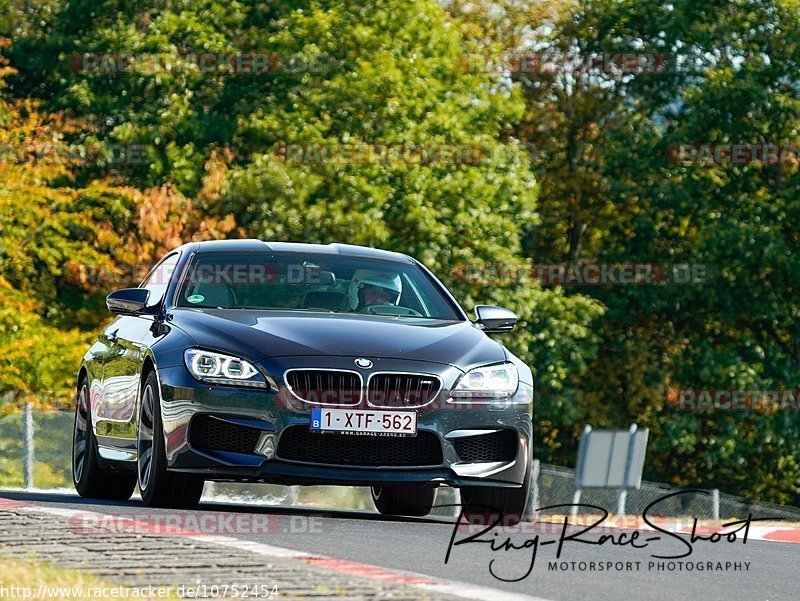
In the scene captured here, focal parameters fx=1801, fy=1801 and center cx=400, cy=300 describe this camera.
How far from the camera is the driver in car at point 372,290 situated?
37.6 ft

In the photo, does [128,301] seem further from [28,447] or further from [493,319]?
[28,447]

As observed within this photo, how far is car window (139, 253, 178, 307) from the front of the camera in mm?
11562

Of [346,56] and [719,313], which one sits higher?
[346,56]

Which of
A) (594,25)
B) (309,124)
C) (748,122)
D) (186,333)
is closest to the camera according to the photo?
(186,333)

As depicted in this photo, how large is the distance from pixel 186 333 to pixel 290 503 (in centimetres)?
1381

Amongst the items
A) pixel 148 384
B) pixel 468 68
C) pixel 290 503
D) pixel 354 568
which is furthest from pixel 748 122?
pixel 354 568

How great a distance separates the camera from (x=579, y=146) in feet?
145

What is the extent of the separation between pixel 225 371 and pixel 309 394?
0.49 m

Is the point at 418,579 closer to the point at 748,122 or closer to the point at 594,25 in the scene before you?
the point at 748,122

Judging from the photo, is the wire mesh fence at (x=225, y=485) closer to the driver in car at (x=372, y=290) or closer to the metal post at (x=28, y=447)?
the metal post at (x=28, y=447)

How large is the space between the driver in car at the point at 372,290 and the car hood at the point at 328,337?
0.41 meters

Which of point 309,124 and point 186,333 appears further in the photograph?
point 309,124

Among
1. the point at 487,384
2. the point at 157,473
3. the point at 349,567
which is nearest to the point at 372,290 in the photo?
the point at 487,384

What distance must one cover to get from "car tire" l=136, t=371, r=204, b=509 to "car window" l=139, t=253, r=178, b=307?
95 centimetres
